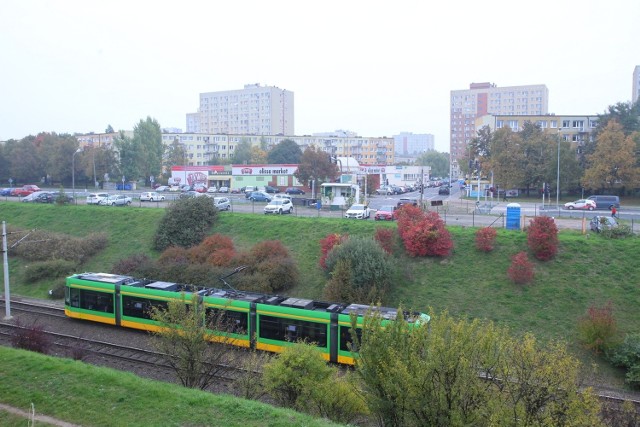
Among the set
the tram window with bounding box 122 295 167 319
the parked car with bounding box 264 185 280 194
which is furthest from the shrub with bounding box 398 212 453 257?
the parked car with bounding box 264 185 280 194

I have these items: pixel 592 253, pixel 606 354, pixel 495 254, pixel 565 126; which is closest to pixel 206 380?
pixel 606 354

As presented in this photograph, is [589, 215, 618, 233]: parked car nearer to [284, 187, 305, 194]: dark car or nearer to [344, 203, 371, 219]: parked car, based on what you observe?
[344, 203, 371, 219]: parked car

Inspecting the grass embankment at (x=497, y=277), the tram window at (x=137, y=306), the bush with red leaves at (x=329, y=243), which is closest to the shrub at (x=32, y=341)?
the tram window at (x=137, y=306)

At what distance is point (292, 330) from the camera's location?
1652cm

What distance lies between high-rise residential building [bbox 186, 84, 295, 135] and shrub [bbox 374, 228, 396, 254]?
9613cm

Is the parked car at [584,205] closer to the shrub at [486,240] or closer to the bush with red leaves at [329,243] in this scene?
the shrub at [486,240]

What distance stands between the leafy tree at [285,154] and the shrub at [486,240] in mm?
53174

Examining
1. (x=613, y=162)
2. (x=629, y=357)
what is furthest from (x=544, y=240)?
(x=613, y=162)

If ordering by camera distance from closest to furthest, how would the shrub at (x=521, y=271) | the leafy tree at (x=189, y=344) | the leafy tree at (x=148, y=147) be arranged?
the leafy tree at (x=189, y=344) < the shrub at (x=521, y=271) < the leafy tree at (x=148, y=147)

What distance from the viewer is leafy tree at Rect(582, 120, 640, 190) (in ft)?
142

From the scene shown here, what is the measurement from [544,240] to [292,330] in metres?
12.5

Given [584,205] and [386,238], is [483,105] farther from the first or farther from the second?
[386,238]

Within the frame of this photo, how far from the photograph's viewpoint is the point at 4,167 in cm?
7000

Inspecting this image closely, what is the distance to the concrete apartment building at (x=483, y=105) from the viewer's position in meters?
118
